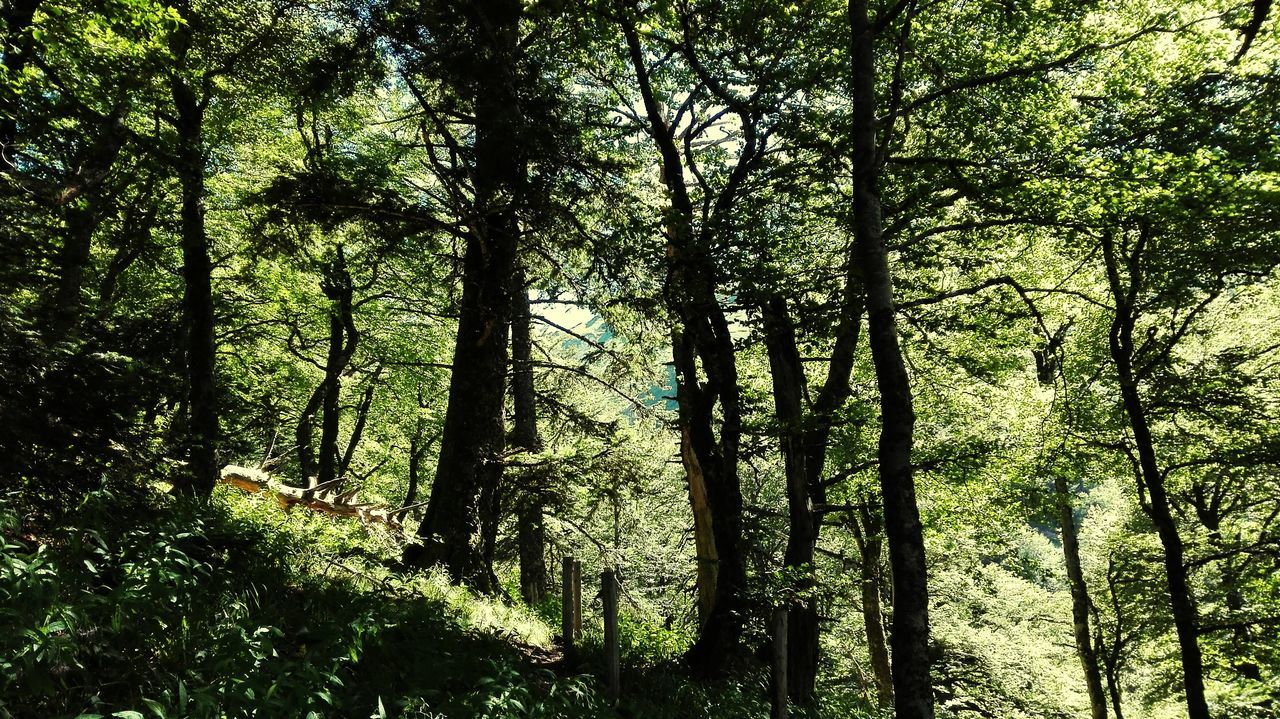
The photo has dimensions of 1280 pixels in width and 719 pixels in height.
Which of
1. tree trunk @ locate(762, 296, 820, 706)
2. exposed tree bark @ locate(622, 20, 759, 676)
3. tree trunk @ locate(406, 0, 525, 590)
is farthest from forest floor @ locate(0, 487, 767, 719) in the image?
tree trunk @ locate(762, 296, 820, 706)

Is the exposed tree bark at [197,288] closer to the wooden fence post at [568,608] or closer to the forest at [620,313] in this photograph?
the forest at [620,313]

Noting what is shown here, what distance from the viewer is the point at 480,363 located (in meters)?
10.5

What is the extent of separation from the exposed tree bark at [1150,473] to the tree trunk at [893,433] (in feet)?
22.5

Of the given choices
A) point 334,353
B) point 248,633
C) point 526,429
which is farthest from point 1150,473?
point 334,353

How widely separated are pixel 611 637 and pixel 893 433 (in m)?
3.75

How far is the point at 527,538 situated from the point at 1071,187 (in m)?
10.9

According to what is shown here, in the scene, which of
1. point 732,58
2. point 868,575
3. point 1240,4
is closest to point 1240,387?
point 1240,4

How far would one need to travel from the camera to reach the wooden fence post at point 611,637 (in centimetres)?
721

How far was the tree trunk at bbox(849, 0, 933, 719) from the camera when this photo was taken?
5.63 meters

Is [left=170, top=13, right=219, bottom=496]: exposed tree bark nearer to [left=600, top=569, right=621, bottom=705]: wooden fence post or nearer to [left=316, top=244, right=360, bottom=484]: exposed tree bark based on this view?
[left=600, top=569, right=621, bottom=705]: wooden fence post

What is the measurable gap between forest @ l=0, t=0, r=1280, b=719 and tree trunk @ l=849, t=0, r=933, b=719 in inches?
1.4

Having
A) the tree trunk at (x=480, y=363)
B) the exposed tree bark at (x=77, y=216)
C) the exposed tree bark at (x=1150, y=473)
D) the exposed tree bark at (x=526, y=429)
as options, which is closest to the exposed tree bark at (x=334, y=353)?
the exposed tree bark at (x=526, y=429)

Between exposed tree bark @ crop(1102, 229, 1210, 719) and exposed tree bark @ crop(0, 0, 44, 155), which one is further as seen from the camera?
exposed tree bark @ crop(1102, 229, 1210, 719)

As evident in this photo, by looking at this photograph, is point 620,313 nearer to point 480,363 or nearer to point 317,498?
point 480,363
